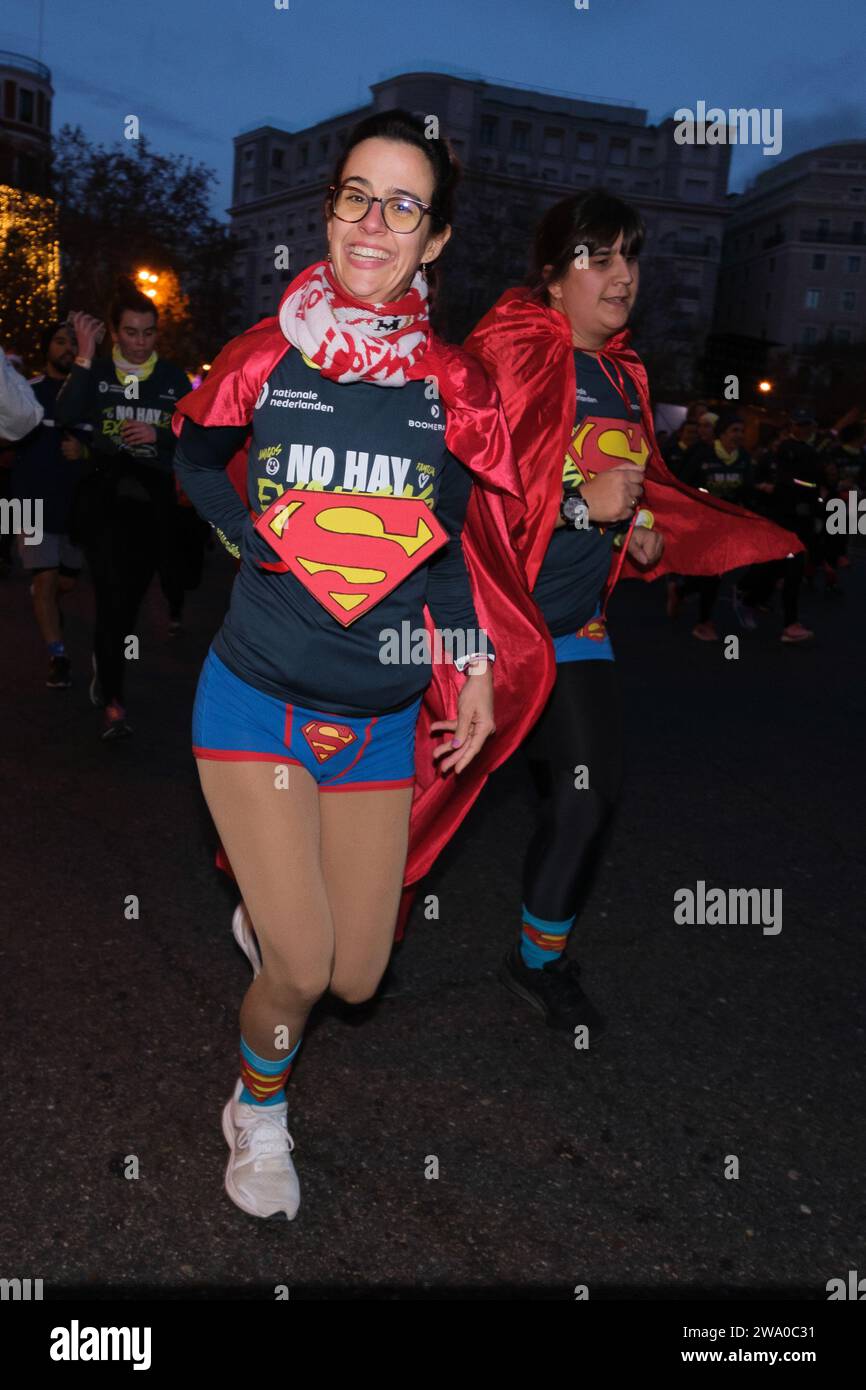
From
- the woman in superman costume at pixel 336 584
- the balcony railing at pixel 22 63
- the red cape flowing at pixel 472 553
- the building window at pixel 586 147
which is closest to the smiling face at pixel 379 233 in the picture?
the woman in superman costume at pixel 336 584

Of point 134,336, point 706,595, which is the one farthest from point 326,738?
point 706,595

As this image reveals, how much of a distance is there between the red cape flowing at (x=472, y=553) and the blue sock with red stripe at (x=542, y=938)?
42 cm

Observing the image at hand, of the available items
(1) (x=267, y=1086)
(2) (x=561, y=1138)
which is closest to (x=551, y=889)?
(2) (x=561, y=1138)

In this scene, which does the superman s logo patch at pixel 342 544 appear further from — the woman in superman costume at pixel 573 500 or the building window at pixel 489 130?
the building window at pixel 489 130

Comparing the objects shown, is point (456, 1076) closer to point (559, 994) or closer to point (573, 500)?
point (559, 994)

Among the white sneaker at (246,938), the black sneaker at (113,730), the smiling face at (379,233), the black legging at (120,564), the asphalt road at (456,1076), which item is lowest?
the asphalt road at (456,1076)

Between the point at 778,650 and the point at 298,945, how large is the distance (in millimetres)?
9349

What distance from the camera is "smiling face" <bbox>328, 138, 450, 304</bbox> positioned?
102 inches

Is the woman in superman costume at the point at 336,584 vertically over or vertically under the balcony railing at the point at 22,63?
under

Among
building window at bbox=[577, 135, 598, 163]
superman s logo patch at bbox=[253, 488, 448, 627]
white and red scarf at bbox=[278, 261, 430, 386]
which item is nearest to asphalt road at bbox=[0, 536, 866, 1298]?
superman s logo patch at bbox=[253, 488, 448, 627]

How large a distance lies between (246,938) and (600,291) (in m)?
2.05

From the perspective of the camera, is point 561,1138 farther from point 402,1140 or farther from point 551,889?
point 551,889

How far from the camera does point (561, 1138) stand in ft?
10.6

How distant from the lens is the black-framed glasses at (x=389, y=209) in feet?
8.48
